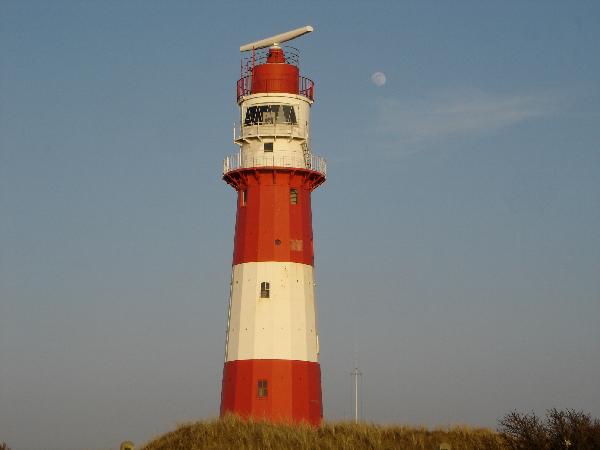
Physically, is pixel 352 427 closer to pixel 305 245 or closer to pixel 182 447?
pixel 182 447

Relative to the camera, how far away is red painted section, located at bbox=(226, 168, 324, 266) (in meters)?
53.1

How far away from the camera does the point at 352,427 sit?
43.6 metres

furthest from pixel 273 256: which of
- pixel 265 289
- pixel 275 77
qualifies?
pixel 275 77

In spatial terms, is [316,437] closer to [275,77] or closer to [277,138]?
[277,138]

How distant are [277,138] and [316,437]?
17.0 metres

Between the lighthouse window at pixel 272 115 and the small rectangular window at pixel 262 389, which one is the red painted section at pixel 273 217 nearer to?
the lighthouse window at pixel 272 115

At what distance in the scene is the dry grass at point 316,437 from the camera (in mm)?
41000

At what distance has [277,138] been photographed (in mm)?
54375

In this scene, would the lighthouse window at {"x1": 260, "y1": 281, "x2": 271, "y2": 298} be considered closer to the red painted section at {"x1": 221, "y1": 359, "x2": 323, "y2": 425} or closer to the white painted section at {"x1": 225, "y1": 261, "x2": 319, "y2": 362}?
the white painted section at {"x1": 225, "y1": 261, "x2": 319, "y2": 362}

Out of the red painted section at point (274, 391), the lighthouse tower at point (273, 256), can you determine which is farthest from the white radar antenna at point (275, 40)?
the red painted section at point (274, 391)

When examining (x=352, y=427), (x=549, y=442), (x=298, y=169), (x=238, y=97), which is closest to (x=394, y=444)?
(x=352, y=427)

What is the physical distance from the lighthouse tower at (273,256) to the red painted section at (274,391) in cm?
4

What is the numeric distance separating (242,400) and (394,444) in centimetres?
1195

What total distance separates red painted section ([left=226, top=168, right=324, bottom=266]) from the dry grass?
10215 mm
